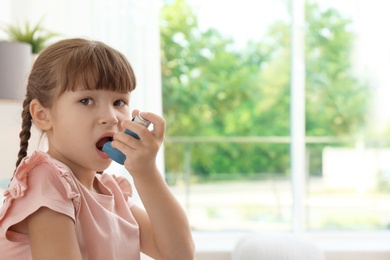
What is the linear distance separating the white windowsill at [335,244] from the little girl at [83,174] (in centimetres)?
184

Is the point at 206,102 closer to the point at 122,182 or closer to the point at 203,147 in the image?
the point at 203,147

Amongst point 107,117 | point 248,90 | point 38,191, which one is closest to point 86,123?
point 107,117

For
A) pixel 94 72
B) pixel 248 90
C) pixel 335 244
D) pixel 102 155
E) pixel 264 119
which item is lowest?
pixel 335 244

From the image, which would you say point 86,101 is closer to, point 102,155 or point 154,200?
point 102,155

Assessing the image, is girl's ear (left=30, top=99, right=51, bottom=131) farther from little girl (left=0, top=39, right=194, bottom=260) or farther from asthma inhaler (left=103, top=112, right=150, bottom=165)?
asthma inhaler (left=103, top=112, right=150, bottom=165)

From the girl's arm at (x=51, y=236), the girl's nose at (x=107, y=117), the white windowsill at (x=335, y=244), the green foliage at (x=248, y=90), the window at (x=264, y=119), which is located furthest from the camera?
the green foliage at (x=248, y=90)

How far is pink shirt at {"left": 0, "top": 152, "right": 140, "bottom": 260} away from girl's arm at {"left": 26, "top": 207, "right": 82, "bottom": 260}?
0.5 inches

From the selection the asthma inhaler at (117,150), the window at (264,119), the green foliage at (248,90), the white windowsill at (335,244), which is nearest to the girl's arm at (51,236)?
the asthma inhaler at (117,150)

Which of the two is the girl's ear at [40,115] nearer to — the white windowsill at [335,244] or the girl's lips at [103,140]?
the girl's lips at [103,140]

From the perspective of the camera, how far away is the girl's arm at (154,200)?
1.00m

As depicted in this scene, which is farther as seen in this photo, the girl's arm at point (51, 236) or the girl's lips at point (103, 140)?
the girl's lips at point (103, 140)

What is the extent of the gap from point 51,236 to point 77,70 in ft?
0.97

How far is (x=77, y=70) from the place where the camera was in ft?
3.55

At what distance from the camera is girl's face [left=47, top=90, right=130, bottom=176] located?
107 cm
